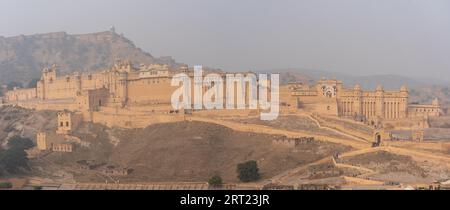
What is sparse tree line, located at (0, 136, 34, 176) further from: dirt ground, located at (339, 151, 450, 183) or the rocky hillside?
the rocky hillside

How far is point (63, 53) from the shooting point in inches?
4237

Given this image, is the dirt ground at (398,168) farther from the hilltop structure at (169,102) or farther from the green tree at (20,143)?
the green tree at (20,143)

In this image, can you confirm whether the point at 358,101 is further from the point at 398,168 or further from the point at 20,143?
the point at 20,143

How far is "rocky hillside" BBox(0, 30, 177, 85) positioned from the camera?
318 feet

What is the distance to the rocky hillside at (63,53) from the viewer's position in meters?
96.9

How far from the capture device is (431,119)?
41.2m

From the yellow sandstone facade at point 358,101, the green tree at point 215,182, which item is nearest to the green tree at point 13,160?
the green tree at point 215,182

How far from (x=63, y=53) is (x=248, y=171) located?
85116mm

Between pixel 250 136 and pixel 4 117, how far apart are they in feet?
77.8

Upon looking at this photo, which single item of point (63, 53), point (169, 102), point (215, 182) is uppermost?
point (63, 53)

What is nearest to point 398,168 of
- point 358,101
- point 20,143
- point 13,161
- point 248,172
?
point 248,172

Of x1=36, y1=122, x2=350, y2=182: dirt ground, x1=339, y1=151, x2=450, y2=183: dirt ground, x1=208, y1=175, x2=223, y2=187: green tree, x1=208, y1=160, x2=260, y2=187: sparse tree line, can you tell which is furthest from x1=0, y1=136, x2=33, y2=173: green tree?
x1=339, y1=151, x2=450, y2=183: dirt ground
